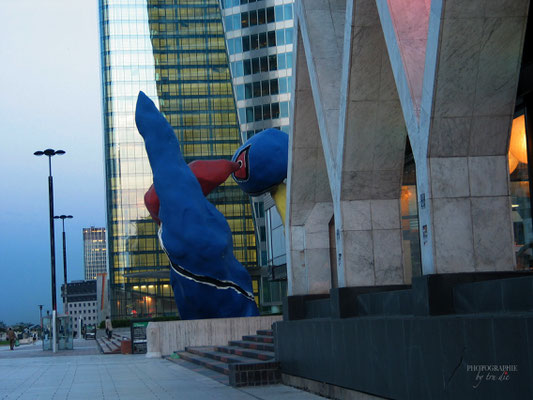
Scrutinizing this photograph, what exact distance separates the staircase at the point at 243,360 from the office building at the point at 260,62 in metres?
55.9

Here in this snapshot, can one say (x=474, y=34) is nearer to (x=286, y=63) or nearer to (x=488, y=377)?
(x=488, y=377)

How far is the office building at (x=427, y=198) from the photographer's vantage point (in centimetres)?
848

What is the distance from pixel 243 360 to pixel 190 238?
1084cm

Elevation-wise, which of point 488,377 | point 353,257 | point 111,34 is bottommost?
point 488,377

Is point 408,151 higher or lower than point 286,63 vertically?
→ lower

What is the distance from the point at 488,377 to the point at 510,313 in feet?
2.17

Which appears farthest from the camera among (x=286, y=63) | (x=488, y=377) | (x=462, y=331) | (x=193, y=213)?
(x=286, y=63)

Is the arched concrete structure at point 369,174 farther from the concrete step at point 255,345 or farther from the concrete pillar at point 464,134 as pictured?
the concrete step at point 255,345

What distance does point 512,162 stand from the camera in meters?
13.2

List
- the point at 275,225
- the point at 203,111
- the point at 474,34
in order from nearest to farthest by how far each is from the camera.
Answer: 1. the point at 474,34
2. the point at 275,225
3. the point at 203,111

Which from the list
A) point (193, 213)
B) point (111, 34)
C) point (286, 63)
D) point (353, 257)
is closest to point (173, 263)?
point (193, 213)

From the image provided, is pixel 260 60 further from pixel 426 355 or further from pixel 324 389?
pixel 426 355

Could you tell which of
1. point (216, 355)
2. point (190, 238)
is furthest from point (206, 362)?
point (190, 238)

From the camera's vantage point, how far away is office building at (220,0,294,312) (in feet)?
268
